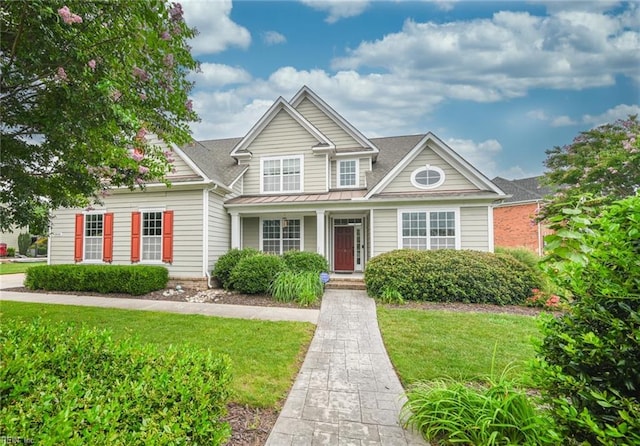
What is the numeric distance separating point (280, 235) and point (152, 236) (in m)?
5.14

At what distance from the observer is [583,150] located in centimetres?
1365

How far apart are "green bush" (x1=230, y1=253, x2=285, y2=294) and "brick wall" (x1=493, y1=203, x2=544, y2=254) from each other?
→ 743 inches

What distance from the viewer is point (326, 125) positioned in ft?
44.7

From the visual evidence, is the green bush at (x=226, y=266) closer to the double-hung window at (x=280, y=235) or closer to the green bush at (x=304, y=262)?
the green bush at (x=304, y=262)

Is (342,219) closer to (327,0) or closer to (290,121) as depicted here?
(290,121)

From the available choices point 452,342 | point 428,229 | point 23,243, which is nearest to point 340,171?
point 428,229

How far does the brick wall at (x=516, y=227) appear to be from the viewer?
19953mm

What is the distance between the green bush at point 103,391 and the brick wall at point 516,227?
76.1 ft

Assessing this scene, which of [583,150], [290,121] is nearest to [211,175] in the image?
[290,121]

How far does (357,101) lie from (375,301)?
411 inches

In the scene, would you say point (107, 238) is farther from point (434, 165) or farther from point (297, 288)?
point (434, 165)

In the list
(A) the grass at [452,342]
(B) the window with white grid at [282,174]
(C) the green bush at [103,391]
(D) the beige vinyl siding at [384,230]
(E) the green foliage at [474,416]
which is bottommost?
(A) the grass at [452,342]

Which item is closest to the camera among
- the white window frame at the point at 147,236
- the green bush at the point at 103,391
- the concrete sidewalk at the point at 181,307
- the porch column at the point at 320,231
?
the green bush at the point at 103,391

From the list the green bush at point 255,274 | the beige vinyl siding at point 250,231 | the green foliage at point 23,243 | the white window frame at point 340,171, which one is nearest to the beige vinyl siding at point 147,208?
the green bush at point 255,274
